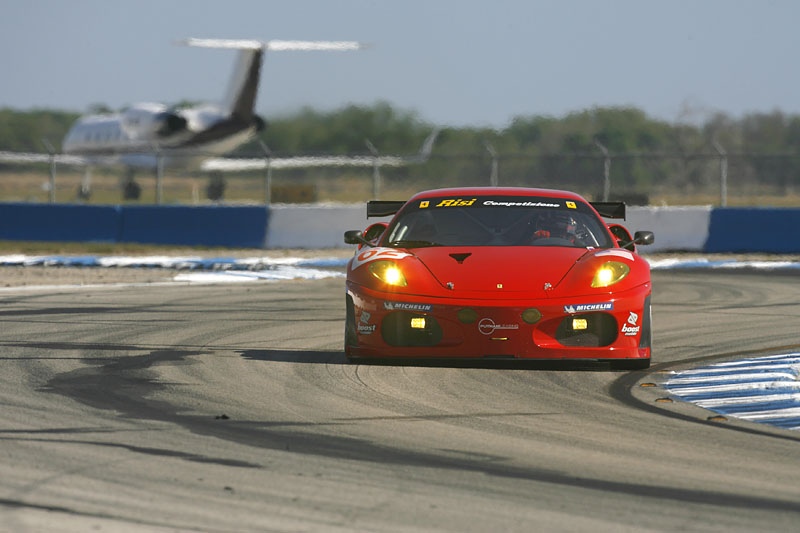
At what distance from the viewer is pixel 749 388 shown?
28.9ft

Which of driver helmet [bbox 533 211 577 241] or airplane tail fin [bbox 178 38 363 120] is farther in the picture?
airplane tail fin [bbox 178 38 363 120]

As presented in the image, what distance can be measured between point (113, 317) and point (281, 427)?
6431 mm

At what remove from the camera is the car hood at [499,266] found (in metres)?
9.34

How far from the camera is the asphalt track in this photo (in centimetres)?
536

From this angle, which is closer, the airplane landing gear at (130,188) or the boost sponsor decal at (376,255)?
the boost sponsor decal at (376,255)

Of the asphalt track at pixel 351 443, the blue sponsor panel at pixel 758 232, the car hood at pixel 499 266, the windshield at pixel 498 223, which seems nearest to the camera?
the asphalt track at pixel 351 443

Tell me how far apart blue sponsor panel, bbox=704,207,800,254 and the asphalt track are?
12.8m

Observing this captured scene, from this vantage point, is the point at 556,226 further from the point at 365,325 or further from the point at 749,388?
the point at 749,388

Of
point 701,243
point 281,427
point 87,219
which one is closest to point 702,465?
point 281,427

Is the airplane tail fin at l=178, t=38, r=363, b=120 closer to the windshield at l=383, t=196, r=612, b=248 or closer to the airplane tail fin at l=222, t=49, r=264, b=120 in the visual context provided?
the airplane tail fin at l=222, t=49, r=264, b=120

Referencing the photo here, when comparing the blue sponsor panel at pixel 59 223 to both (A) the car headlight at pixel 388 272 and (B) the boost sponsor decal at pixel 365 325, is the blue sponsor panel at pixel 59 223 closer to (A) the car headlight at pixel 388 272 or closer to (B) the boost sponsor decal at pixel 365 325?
(A) the car headlight at pixel 388 272

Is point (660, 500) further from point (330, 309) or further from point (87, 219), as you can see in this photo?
point (87, 219)

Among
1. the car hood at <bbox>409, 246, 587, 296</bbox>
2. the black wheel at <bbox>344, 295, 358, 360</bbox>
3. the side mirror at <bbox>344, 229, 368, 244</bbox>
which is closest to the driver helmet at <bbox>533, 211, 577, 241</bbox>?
the car hood at <bbox>409, 246, 587, 296</bbox>

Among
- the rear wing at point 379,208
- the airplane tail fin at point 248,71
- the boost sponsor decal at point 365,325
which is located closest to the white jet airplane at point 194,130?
the airplane tail fin at point 248,71
